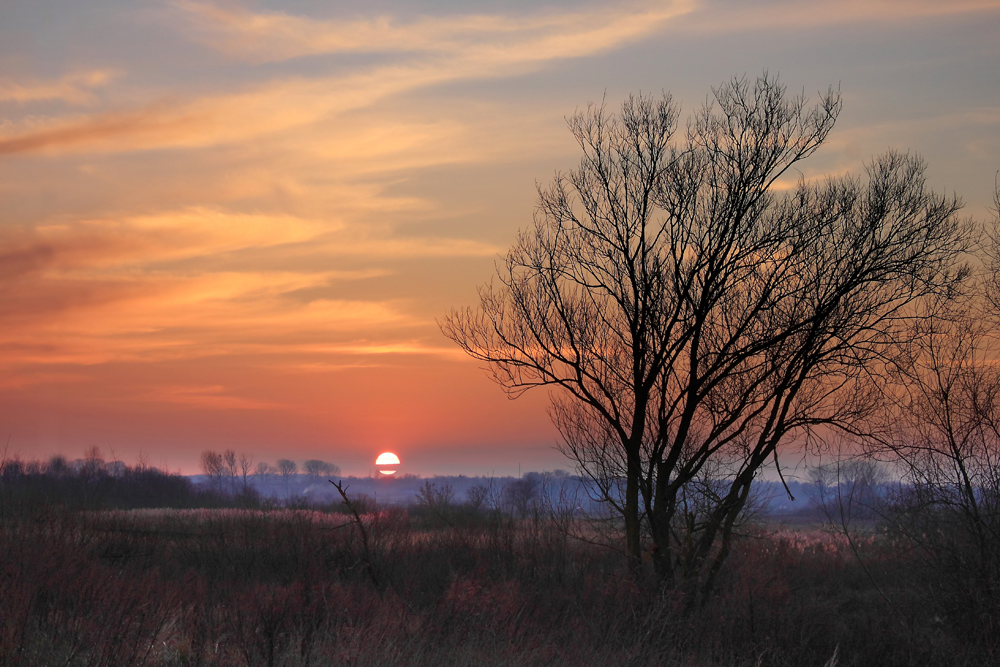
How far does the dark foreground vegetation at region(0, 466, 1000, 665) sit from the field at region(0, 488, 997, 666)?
0.23 ft

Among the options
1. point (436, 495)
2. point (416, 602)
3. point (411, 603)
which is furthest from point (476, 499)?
point (411, 603)

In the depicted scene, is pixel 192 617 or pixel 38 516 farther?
pixel 38 516

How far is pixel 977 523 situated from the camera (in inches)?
704

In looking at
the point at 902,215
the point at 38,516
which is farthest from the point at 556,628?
the point at 38,516

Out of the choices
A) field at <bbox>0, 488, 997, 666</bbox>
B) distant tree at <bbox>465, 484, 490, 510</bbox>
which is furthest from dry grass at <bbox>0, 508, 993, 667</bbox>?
distant tree at <bbox>465, 484, 490, 510</bbox>

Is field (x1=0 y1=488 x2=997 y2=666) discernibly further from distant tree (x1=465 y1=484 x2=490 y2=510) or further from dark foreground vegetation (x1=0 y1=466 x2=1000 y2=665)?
distant tree (x1=465 y1=484 x2=490 y2=510)

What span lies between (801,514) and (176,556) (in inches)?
3355

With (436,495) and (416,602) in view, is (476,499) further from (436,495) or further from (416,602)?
(416,602)

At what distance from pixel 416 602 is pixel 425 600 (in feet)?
5.16

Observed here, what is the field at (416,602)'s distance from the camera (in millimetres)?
13008

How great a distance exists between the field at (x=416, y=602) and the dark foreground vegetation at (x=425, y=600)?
0.23 feet

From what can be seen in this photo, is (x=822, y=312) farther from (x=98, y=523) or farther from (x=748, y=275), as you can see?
(x=98, y=523)

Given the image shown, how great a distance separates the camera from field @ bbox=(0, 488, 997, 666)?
1301cm

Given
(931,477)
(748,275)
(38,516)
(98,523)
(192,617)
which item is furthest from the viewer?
(98,523)
